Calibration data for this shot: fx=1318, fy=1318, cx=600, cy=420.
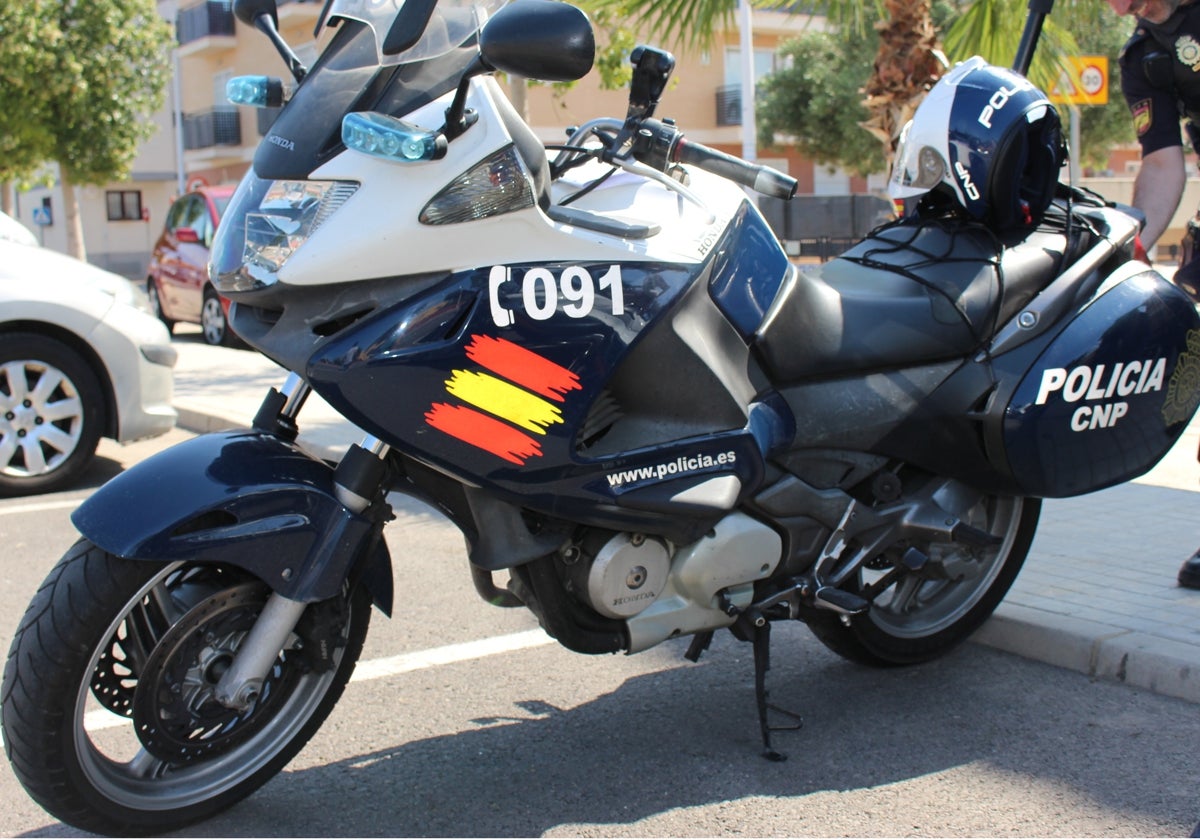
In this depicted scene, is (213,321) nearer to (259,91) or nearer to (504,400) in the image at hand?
(259,91)

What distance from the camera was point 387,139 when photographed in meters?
2.62

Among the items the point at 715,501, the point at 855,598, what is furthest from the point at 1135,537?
the point at 715,501

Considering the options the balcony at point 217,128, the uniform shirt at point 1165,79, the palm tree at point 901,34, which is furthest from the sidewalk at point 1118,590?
the balcony at point 217,128

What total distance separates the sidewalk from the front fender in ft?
3.31

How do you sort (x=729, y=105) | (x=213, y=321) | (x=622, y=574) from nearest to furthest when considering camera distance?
(x=622, y=574), (x=213, y=321), (x=729, y=105)

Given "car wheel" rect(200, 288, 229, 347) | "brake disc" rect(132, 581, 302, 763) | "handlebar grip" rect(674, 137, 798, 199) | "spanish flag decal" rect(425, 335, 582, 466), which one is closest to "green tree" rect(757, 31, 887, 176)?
"car wheel" rect(200, 288, 229, 347)

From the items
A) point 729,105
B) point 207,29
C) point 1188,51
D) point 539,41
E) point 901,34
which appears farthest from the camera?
point 207,29

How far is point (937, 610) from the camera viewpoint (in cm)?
392

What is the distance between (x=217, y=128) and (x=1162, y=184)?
4273 cm

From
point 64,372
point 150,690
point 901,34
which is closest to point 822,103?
point 901,34

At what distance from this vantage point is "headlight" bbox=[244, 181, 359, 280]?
2734mm

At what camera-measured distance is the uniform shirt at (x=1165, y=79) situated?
173 inches

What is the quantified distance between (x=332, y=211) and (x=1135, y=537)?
3.69 meters

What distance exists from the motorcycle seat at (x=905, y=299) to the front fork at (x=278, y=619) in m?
0.96
